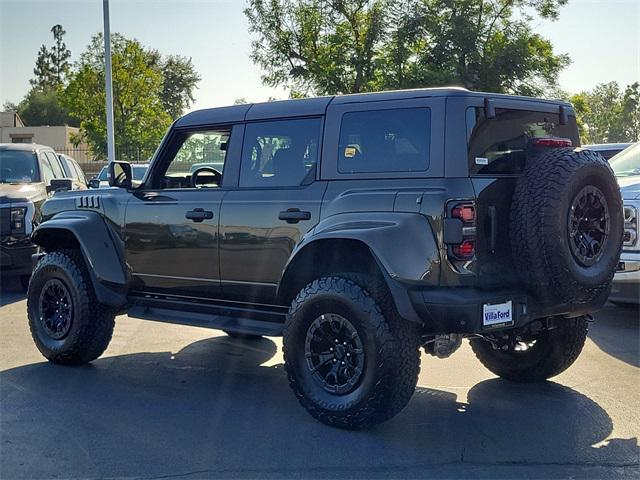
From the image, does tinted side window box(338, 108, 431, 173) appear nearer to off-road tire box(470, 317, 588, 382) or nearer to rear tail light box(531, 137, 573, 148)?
rear tail light box(531, 137, 573, 148)

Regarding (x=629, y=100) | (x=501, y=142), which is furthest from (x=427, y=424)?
(x=629, y=100)

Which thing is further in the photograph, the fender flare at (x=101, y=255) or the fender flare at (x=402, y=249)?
the fender flare at (x=101, y=255)

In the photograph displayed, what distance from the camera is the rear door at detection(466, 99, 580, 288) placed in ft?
15.0

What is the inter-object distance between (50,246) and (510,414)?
13.5 ft

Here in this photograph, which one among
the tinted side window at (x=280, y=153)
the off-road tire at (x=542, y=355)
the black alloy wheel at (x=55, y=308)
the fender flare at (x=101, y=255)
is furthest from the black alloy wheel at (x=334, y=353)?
the black alloy wheel at (x=55, y=308)

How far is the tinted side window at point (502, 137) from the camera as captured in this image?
4.68m

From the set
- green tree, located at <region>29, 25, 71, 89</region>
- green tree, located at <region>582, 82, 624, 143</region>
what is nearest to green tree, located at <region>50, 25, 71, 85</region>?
green tree, located at <region>29, 25, 71, 89</region>

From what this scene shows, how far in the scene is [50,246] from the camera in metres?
6.80

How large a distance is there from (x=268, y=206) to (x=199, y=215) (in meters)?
0.66

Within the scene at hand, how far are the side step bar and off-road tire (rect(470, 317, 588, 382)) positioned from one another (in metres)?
1.57

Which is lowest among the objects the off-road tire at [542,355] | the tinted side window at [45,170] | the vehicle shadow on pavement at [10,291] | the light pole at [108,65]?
the vehicle shadow on pavement at [10,291]

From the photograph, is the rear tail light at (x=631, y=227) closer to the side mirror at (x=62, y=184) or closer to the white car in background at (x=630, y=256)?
the white car in background at (x=630, y=256)

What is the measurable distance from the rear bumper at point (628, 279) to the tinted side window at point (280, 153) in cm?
379

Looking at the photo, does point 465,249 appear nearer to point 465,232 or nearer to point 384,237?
point 465,232
